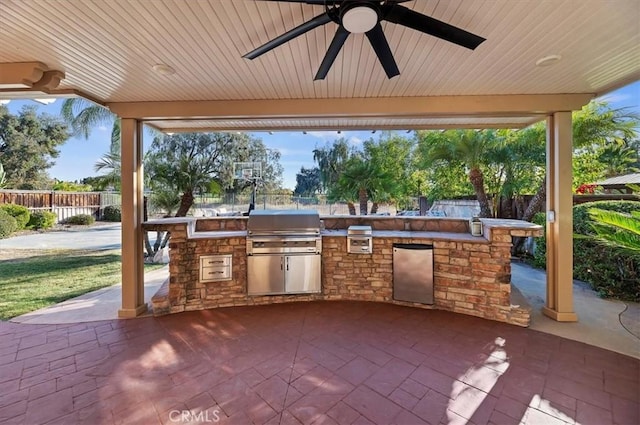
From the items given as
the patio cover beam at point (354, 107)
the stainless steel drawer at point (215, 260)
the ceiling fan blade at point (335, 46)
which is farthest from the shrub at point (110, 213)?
the ceiling fan blade at point (335, 46)

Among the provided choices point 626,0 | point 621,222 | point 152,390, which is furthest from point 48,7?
point 621,222

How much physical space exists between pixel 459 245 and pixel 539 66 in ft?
6.92

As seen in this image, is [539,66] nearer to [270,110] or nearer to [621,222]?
[621,222]

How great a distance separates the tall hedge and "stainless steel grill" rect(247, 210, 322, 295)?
397cm

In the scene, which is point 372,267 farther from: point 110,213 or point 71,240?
point 110,213

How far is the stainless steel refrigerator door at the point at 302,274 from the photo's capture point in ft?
12.5

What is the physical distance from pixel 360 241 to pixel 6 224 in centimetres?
1027

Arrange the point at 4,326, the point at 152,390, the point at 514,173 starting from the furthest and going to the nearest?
the point at 514,173
the point at 4,326
the point at 152,390

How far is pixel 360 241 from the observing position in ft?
12.5

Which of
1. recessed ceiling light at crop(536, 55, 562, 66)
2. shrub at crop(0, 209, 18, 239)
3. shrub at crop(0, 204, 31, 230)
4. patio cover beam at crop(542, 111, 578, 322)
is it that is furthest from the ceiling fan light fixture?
shrub at crop(0, 204, 31, 230)

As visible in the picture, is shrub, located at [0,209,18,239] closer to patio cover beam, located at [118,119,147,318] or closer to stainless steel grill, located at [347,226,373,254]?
patio cover beam, located at [118,119,147,318]

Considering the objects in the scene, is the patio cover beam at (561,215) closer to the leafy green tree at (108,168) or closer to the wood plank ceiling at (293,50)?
the wood plank ceiling at (293,50)

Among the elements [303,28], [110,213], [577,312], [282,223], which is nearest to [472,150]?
[577,312]

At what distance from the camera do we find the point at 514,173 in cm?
640
